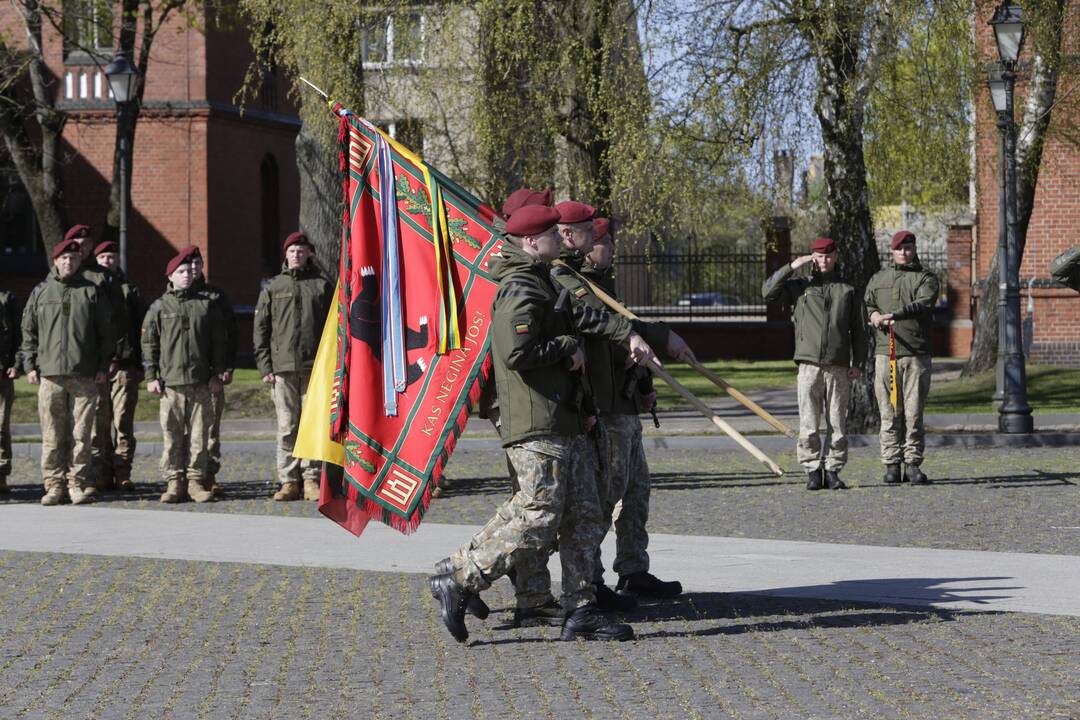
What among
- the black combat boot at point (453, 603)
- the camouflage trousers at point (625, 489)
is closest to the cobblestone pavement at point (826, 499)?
the camouflage trousers at point (625, 489)

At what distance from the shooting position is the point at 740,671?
21.7 feet

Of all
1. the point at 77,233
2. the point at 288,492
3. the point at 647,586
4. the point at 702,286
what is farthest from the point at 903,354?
the point at 702,286

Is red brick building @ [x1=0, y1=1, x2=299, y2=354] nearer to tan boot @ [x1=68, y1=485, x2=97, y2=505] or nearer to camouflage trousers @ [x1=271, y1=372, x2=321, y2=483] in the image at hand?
tan boot @ [x1=68, y1=485, x2=97, y2=505]

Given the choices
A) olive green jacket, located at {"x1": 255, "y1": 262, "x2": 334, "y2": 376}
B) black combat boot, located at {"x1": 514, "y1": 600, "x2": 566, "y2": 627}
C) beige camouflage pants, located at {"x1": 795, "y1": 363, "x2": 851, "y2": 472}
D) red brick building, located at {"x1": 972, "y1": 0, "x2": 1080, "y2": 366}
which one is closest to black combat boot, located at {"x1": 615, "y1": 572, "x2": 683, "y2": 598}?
black combat boot, located at {"x1": 514, "y1": 600, "x2": 566, "y2": 627}

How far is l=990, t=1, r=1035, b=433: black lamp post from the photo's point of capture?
17359mm

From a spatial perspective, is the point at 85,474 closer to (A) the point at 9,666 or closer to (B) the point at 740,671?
(A) the point at 9,666

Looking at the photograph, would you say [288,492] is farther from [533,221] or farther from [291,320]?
[533,221]

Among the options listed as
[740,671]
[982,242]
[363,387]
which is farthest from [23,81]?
[740,671]

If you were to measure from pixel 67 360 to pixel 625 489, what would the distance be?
6612 millimetres

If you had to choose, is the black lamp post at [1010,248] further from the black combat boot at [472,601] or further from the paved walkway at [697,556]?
the black combat boot at [472,601]

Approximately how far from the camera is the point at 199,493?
1328cm

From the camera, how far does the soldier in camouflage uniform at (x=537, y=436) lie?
23.4ft

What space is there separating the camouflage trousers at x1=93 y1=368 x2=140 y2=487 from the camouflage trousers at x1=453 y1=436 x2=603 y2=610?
7229 mm

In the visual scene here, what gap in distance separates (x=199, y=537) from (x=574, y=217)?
442 centimetres
